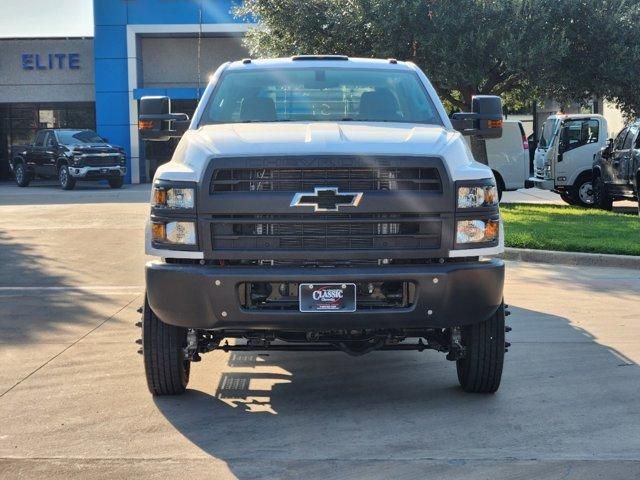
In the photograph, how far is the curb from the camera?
12.3m

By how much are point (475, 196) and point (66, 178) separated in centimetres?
2707

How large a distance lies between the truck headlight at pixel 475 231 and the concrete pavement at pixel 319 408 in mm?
1013

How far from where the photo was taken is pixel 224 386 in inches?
258

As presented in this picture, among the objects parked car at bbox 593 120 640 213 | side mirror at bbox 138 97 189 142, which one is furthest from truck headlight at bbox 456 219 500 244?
parked car at bbox 593 120 640 213

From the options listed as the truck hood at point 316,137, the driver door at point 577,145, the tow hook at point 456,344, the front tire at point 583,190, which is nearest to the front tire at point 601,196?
the front tire at point 583,190

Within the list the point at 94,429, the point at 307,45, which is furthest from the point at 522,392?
the point at 307,45

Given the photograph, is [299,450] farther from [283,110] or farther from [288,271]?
[283,110]

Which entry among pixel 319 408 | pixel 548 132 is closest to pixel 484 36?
pixel 548 132

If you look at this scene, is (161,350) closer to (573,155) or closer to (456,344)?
(456,344)

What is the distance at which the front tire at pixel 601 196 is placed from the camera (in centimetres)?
2072

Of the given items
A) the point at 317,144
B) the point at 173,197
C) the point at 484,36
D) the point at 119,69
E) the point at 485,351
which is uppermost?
the point at 484,36

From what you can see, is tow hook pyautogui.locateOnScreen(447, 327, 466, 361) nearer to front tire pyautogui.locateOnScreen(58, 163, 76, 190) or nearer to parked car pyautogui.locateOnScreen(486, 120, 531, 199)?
parked car pyautogui.locateOnScreen(486, 120, 531, 199)

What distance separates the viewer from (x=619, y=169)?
19500mm

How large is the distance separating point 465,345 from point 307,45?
1489 cm
